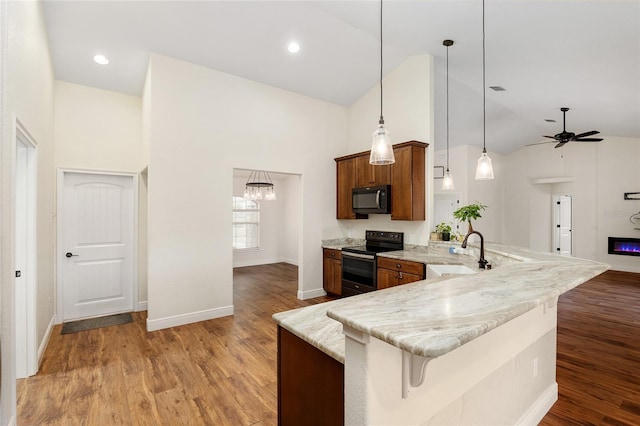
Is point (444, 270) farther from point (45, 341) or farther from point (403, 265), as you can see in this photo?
point (45, 341)

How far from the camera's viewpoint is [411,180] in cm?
421

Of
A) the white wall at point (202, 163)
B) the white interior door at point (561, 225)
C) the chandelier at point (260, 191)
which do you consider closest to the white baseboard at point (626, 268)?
the white interior door at point (561, 225)

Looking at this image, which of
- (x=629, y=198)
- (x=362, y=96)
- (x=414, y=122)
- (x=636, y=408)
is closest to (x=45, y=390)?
(x=636, y=408)

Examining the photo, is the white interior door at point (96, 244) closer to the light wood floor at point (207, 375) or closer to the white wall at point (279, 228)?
the light wood floor at point (207, 375)

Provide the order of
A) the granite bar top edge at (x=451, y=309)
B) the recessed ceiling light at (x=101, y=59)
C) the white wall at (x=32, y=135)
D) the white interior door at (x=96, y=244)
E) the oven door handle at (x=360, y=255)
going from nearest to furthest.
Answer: the granite bar top edge at (x=451, y=309), the white wall at (x=32, y=135), the recessed ceiling light at (x=101, y=59), the white interior door at (x=96, y=244), the oven door handle at (x=360, y=255)

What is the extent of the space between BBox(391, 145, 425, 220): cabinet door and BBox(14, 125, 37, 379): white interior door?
4.05 metres

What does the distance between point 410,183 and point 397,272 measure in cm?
124

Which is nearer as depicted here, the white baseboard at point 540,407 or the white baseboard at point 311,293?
the white baseboard at point 540,407

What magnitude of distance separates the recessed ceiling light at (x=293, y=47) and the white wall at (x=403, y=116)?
5.22 feet

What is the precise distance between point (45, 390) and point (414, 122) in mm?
4979

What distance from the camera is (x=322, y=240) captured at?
5.27m

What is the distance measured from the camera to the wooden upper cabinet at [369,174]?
4578 mm

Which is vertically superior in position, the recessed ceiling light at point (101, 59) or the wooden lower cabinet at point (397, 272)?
the recessed ceiling light at point (101, 59)

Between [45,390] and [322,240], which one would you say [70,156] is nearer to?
[45,390]
